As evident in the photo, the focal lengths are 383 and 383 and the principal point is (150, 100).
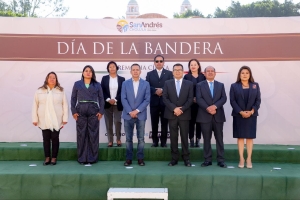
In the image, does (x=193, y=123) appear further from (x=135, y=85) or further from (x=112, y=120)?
(x=112, y=120)

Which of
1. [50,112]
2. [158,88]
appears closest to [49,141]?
[50,112]

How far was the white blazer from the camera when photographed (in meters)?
4.82

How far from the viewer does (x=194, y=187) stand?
422 centimetres

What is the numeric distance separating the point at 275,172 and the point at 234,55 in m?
2.06

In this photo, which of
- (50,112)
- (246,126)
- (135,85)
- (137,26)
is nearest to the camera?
(246,126)

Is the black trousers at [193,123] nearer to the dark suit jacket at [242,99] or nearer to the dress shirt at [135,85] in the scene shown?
the dark suit jacket at [242,99]

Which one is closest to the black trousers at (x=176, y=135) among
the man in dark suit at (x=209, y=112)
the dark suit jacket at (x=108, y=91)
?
the man in dark suit at (x=209, y=112)

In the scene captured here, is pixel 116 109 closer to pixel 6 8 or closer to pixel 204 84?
pixel 204 84

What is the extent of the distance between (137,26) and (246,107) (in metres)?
2.18

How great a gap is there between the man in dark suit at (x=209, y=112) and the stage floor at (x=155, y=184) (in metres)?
0.45

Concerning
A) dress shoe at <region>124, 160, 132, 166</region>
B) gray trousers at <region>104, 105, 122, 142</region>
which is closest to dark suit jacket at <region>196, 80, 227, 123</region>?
dress shoe at <region>124, 160, 132, 166</region>

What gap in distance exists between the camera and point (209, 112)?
4684 millimetres

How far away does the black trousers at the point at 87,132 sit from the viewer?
4.89m

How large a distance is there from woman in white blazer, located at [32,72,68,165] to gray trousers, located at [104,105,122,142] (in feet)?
2.34
